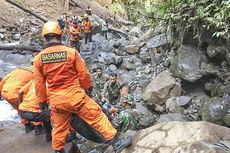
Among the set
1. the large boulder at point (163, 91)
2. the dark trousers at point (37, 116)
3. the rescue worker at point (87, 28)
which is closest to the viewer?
the dark trousers at point (37, 116)

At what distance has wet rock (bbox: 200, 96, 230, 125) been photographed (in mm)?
6691

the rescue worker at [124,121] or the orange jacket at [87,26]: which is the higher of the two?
the orange jacket at [87,26]

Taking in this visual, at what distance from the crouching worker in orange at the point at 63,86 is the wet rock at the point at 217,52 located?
11.0 feet

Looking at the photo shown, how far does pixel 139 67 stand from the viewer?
36.9 feet

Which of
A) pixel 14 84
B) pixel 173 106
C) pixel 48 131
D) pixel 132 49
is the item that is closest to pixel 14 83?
pixel 14 84

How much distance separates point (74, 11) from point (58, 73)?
1997 centimetres

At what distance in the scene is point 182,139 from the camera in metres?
4.39

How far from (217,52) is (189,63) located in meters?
0.97

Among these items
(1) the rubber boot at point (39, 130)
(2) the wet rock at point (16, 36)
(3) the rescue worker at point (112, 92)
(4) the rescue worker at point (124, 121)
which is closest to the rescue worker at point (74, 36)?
(2) the wet rock at point (16, 36)

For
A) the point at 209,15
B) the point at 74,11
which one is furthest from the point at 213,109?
the point at 74,11

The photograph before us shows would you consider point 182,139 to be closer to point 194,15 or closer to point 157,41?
point 194,15

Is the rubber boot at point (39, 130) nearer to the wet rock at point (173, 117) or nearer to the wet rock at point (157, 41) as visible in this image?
the wet rock at point (173, 117)

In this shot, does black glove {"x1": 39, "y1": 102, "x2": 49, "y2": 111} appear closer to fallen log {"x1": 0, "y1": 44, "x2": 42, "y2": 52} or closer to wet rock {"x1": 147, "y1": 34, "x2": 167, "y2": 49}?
wet rock {"x1": 147, "y1": 34, "x2": 167, "y2": 49}

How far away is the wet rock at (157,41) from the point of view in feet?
36.2
